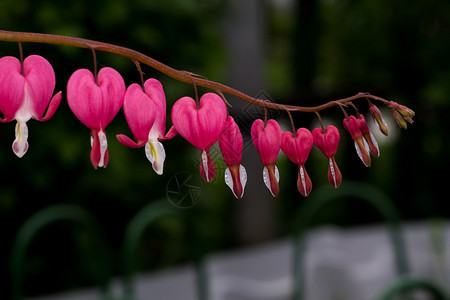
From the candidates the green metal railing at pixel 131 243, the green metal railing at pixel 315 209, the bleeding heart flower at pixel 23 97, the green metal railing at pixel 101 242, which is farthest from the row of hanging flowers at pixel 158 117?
the green metal railing at pixel 315 209

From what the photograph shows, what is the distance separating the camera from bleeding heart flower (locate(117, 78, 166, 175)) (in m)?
0.37

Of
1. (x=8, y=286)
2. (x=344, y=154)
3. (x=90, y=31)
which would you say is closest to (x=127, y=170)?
(x=90, y=31)

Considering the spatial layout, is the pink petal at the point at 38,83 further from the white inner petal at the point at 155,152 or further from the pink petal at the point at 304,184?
the pink petal at the point at 304,184

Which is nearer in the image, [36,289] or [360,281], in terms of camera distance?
[36,289]

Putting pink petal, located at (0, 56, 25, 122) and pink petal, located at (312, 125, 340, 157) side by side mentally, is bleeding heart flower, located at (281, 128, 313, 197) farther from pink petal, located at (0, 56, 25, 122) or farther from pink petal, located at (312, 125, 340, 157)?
pink petal, located at (0, 56, 25, 122)

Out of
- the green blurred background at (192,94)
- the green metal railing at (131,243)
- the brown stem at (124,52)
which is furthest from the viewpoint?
the green blurred background at (192,94)

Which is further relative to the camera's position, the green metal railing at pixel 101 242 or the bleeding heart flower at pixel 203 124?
the green metal railing at pixel 101 242

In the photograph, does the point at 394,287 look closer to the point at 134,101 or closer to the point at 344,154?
the point at 134,101

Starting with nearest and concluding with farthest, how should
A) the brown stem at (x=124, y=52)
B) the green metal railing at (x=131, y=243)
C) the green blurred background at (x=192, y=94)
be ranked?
the brown stem at (x=124, y=52), the green metal railing at (x=131, y=243), the green blurred background at (x=192, y=94)

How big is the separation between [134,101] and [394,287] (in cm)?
138

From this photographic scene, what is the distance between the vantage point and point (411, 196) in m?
4.50

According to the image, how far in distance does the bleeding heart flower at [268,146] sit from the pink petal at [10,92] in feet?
0.53

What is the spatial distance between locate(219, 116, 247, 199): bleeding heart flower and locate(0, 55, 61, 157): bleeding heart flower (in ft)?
0.38

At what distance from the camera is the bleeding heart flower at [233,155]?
379mm
